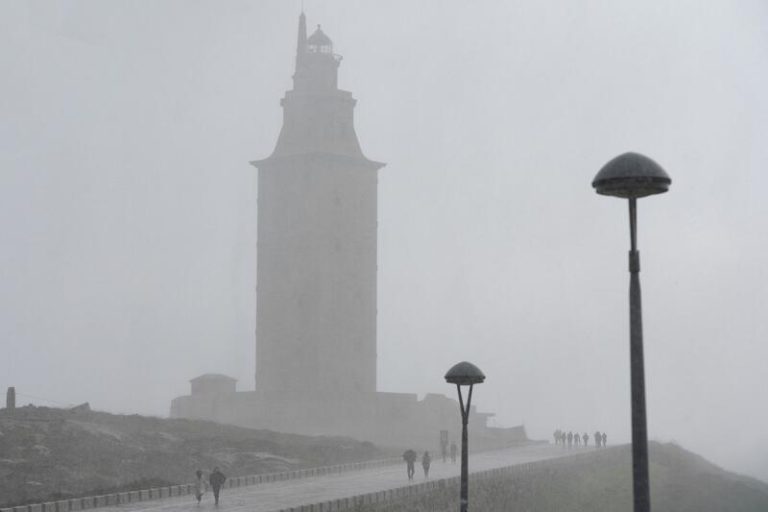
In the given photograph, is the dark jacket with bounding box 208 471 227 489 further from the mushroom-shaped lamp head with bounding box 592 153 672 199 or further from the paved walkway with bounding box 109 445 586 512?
the mushroom-shaped lamp head with bounding box 592 153 672 199

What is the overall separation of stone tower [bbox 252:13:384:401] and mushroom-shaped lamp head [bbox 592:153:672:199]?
243 feet

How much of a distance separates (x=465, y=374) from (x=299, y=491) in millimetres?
15006

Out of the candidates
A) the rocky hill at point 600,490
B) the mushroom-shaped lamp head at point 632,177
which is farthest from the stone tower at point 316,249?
the mushroom-shaped lamp head at point 632,177

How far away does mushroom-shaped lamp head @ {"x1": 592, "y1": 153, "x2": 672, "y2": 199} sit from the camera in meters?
13.0

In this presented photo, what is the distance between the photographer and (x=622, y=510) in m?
60.6

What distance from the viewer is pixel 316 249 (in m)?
88.4

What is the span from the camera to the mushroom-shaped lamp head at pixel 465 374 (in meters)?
25.5

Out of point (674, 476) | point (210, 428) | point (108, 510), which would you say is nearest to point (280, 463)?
point (210, 428)

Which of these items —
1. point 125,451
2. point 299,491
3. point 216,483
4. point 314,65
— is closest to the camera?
point 216,483

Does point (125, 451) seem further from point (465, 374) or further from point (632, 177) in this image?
point (632, 177)

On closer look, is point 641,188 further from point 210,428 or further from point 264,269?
point 264,269

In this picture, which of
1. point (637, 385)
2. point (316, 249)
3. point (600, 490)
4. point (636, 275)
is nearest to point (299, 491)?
point (637, 385)

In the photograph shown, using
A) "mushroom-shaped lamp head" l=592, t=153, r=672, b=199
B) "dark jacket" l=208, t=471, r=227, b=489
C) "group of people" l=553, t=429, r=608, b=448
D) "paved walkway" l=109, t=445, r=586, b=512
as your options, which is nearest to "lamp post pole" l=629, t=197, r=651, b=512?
"mushroom-shaped lamp head" l=592, t=153, r=672, b=199

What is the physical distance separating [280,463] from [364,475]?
9.58 meters
